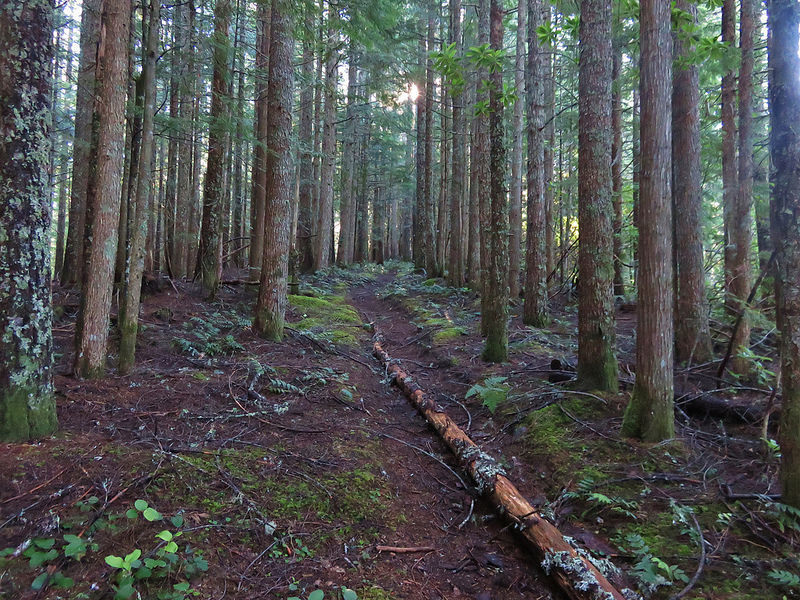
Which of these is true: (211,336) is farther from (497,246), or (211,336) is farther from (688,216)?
(688,216)

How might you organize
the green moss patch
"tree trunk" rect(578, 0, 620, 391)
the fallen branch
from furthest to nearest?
the green moss patch < "tree trunk" rect(578, 0, 620, 391) < the fallen branch

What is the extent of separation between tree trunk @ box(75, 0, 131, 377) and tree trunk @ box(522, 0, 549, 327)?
28.4 ft

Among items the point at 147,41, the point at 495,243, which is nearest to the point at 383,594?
the point at 495,243

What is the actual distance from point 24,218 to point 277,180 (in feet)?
17.8

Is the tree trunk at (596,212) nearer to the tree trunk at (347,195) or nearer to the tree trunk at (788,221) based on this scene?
the tree trunk at (788,221)

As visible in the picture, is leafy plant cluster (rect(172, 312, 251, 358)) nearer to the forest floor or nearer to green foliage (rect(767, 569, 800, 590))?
the forest floor

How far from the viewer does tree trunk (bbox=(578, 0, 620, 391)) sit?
585cm

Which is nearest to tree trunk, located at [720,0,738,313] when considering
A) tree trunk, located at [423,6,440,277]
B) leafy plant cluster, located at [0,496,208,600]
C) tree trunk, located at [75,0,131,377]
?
leafy plant cluster, located at [0,496,208,600]

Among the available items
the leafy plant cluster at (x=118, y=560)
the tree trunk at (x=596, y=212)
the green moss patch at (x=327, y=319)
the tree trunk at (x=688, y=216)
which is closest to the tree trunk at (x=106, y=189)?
the leafy plant cluster at (x=118, y=560)

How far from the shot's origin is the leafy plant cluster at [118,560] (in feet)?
7.68

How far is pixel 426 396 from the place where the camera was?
265 inches

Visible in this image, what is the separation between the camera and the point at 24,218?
3.55 meters

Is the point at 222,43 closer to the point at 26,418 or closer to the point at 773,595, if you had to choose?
the point at 26,418

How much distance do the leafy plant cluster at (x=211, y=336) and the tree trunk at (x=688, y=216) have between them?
737 cm
